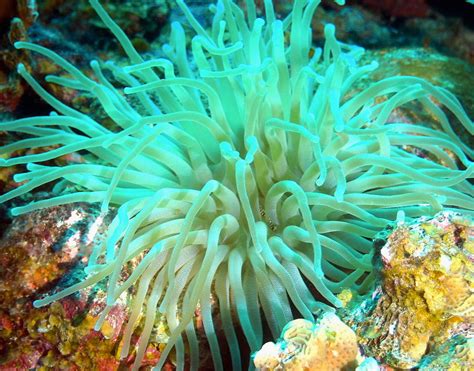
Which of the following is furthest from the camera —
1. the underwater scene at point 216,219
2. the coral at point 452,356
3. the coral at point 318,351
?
the underwater scene at point 216,219

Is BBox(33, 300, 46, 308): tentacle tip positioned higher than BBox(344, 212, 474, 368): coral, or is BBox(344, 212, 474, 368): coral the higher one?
BBox(344, 212, 474, 368): coral

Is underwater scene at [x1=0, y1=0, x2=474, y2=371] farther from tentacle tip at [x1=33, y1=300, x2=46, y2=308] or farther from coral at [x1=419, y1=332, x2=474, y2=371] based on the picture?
coral at [x1=419, y1=332, x2=474, y2=371]

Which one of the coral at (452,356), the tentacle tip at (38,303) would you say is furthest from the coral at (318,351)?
the tentacle tip at (38,303)

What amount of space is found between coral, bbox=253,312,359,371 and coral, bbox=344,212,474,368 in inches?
5.7

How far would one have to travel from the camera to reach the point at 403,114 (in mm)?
3334

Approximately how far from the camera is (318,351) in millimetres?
1542

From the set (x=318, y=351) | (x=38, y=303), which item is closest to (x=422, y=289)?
(x=318, y=351)

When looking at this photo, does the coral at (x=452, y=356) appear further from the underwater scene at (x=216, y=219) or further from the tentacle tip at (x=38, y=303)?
the tentacle tip at (x=38, y=303)

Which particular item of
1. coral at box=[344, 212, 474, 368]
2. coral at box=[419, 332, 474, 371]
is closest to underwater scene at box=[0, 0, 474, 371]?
coral at box=[344, 212, 474, 368]

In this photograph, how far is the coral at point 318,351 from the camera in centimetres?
154

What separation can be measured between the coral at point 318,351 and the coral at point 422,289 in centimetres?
14

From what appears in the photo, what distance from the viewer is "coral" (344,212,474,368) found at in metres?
1.57

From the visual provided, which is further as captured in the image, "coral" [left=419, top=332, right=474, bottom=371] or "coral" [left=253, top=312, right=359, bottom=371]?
"coral" [left=253, top=312, right=359, bottom=371]

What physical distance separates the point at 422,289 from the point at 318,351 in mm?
416
